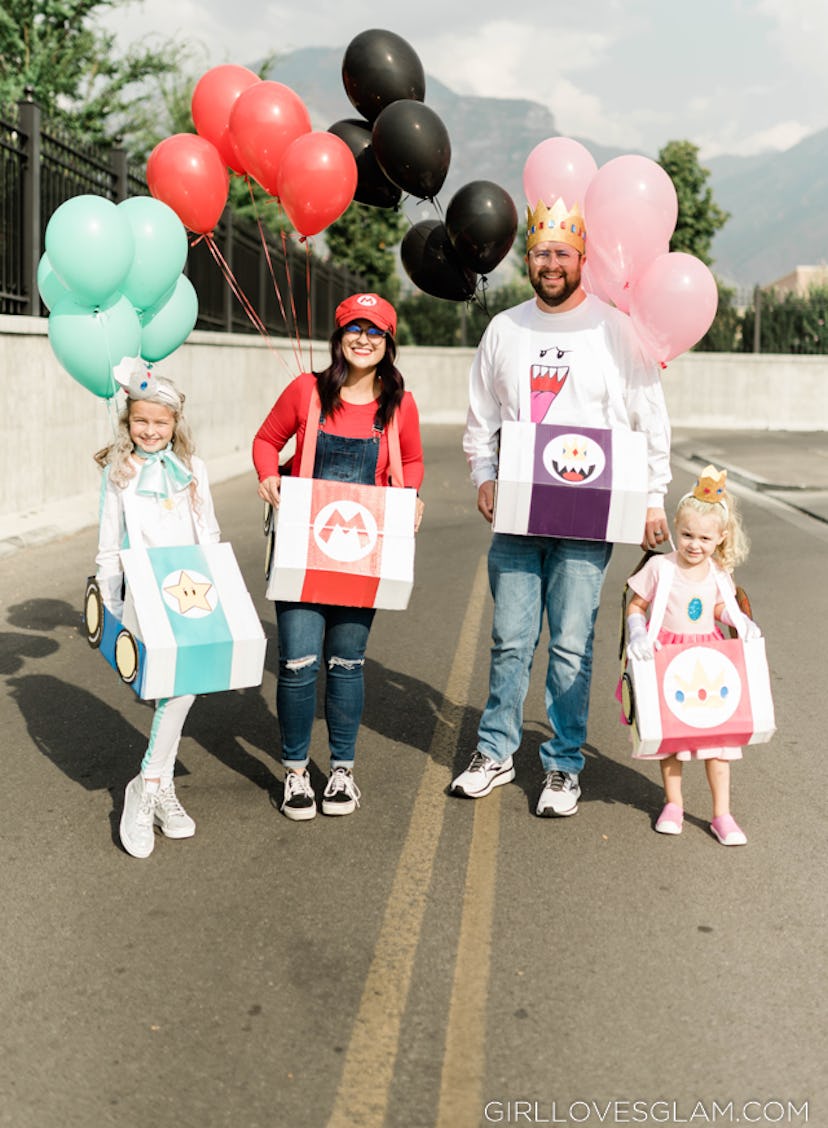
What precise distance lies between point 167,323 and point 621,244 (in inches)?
84.4

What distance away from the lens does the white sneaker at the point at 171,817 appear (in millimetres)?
4367

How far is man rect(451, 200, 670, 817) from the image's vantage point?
454 cm

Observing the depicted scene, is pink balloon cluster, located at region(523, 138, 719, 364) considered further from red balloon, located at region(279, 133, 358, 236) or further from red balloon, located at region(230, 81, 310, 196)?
red balloon, located at region(230, 81, 310, 196)

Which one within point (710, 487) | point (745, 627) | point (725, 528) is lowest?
point (745, 627)

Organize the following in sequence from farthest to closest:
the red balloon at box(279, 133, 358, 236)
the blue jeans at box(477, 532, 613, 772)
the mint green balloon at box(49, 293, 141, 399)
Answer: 1. the red balloon at box(279, 133, 358, 236)
2. the mint green balloon at box(49, 293, 141, 399)
3. the blue jeans at box(477, 532, 613, 772)

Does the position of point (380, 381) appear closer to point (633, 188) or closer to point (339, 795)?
point (633, 188)

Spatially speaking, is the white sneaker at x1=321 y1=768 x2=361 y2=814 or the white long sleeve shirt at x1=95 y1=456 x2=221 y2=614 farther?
the white sneaker at x1=321 y1=768 x2=361 y2=814

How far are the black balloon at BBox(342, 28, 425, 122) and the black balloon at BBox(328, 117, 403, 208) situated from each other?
198 millimetres

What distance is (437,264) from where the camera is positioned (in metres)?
5.44

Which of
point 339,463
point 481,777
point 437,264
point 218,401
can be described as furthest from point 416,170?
point 218,401

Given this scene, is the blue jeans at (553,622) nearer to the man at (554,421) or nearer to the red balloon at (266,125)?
the man at (554,421)

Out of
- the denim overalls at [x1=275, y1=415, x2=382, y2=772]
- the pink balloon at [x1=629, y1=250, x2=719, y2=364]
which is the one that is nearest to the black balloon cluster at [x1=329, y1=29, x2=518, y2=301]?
the pink balloon at [x1=629, y1=250, x2=719, y2=364]

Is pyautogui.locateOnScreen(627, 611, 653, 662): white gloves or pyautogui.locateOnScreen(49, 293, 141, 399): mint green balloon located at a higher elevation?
pyautogui.locateOnScreen(49, 293, 141, 399): mint green balloon

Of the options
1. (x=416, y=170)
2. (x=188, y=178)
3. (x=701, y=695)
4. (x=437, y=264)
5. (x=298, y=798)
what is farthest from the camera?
(x=188, y=178)
